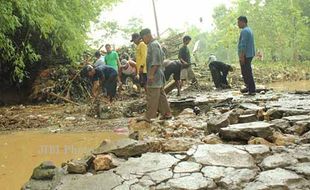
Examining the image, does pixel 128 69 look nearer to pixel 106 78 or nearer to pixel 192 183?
pixel 106 78

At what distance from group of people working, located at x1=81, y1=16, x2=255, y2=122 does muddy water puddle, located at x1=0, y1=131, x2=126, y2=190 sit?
92 cm

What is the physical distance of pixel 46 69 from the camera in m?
12.3

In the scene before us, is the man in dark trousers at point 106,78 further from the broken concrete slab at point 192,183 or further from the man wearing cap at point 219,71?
the broken concrete slab at point 192,183

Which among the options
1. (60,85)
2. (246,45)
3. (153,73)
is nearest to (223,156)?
(153,73)

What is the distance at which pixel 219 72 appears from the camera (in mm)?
11555

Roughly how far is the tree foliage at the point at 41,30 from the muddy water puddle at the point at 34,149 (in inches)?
134

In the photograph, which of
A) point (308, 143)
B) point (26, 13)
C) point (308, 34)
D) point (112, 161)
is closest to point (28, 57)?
point (26, 13)

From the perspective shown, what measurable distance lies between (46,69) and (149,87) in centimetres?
691

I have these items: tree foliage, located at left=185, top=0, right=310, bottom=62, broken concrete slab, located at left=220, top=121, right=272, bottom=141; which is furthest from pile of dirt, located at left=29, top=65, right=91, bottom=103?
tree foliage, located at left=185, top=0, right=310, bottom=62

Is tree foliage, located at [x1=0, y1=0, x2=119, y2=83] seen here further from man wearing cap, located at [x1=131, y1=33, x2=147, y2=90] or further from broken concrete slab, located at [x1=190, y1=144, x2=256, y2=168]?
broken concrete slab, located at [x1=190, y1=144, x2=256, y2=168]

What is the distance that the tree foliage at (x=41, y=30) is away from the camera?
31.2ft

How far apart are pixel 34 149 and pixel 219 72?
7.00 meters

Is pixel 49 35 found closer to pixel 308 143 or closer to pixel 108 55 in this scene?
pixel 108 55

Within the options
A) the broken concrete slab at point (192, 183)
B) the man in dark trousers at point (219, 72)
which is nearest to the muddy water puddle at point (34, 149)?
the broken concrete slab at point (192, 183)
